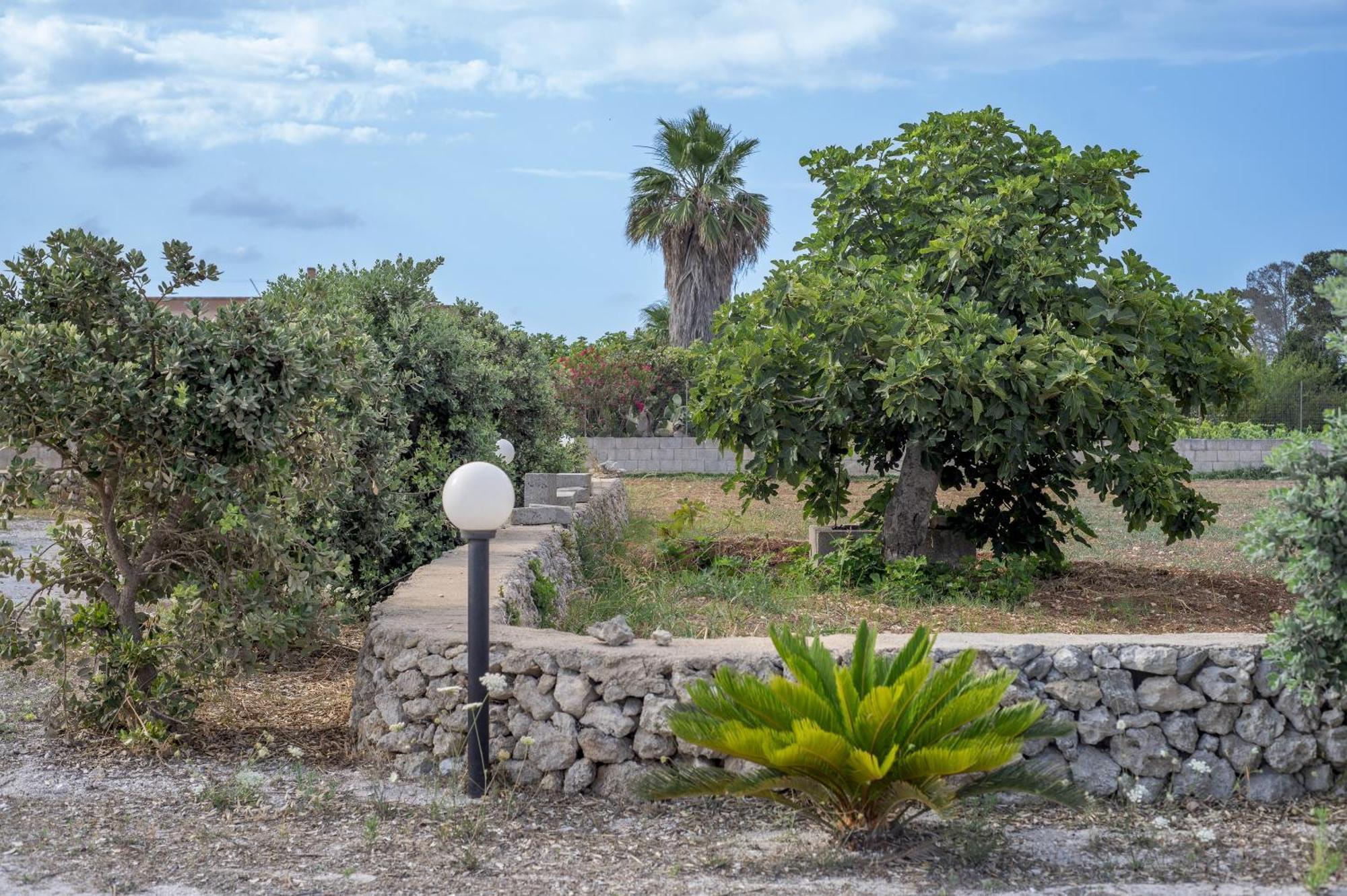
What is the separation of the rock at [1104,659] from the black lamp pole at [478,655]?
2.53 meters

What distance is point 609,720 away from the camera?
15.9 ft

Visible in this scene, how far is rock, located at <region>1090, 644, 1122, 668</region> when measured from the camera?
16.2ft

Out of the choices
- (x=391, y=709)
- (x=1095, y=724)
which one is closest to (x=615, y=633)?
(x=391, y=709)

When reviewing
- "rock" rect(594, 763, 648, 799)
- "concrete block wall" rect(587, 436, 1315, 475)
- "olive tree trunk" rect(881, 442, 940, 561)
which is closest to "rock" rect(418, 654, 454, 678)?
"rock" rect(594, 763, 648, 799)

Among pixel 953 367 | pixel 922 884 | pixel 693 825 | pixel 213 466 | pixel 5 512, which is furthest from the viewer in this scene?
pixel 953 367

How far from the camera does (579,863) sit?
4164 millimetres

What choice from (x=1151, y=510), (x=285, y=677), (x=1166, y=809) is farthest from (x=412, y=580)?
(x=1151, y=510)

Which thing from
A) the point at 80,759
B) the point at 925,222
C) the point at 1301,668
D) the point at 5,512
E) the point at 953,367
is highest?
the point at 925,222

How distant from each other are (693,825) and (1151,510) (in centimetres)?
503

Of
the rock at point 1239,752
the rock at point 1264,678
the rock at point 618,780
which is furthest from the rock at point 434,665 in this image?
the rock at point 1264,678

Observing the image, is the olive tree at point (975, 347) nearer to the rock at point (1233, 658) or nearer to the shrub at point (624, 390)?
the rock at point (1233, 658)

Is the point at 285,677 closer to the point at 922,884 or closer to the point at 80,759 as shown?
the point at 80,759

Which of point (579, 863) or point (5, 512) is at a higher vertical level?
point (5, 512)

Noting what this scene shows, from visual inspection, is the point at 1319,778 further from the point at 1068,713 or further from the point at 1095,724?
the point at 1068,713
